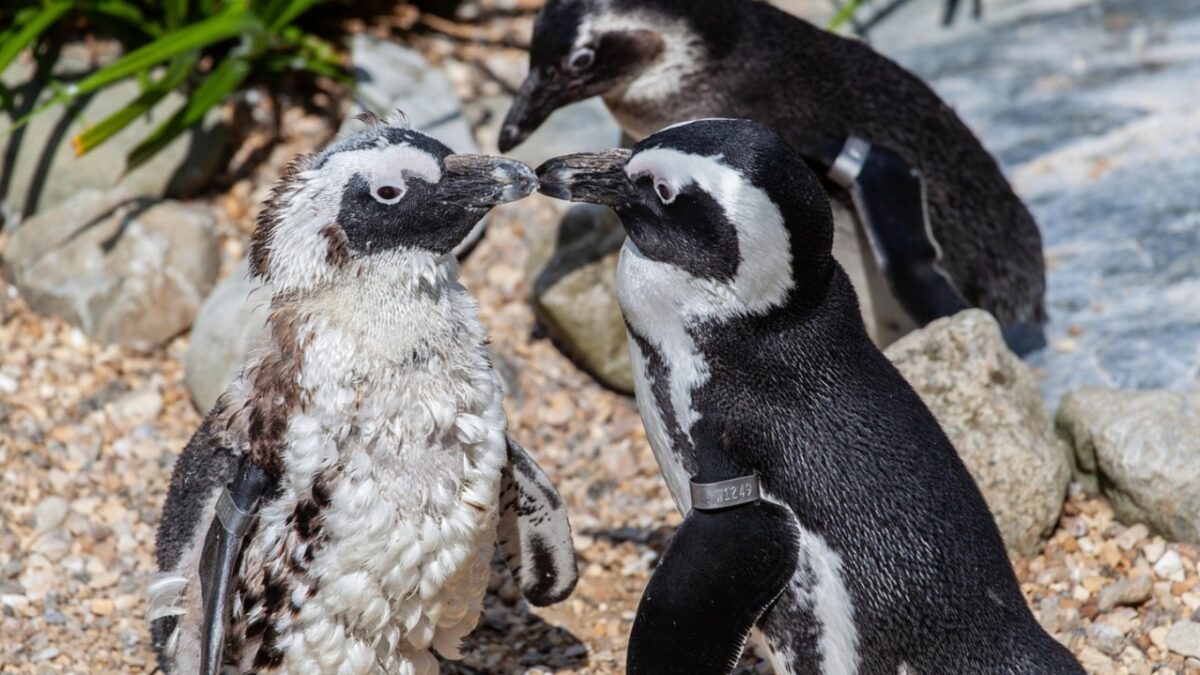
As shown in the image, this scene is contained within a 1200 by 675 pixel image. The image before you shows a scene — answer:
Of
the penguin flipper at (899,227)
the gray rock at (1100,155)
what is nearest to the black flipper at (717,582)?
the penguin flipper at (899,227)

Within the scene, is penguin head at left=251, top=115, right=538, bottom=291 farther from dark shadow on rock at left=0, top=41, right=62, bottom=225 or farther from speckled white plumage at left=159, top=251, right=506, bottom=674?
dark shadow on rock at left=0, top=41, right=62, bottom=225

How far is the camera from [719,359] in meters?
2.40

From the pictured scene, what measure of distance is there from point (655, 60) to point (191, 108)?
143 cm

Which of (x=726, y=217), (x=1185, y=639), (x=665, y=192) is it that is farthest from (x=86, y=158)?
(x=1185, y=639)

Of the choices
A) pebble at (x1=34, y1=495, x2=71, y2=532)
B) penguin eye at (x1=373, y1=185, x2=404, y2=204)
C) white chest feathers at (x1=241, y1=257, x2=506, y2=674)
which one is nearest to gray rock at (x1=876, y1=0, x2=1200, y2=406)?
white chest feathers at (x1=241, y1=257, x2=506, y2=674)

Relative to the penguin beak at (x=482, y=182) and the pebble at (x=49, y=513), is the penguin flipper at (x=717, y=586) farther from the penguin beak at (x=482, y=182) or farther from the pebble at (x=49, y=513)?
the pebble at (x=49, y=513)

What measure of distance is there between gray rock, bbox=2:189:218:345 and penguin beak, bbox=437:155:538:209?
1.87 m

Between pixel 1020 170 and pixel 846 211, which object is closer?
pixel 846 211

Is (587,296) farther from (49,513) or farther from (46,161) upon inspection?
(46,161)

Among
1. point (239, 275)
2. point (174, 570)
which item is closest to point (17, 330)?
point (239, 275)

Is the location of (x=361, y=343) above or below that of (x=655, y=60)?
above

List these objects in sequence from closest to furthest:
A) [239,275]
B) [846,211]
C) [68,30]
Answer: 1. [846,211]
2. [239,275]
3. [68,30]

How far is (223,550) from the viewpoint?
2295 mm

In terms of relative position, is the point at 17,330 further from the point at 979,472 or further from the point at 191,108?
the point at 979,472
